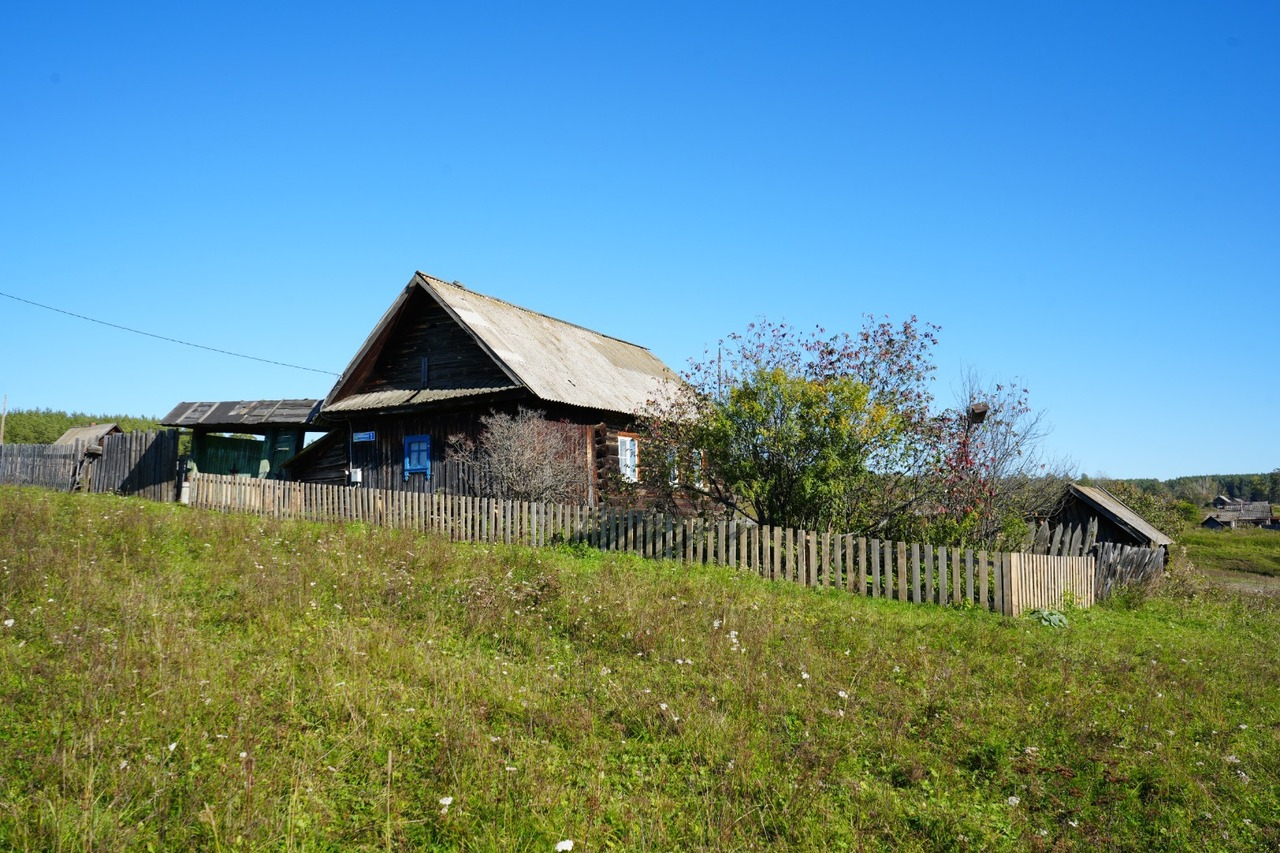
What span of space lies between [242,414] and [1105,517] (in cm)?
2445

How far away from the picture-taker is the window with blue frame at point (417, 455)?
774 inches

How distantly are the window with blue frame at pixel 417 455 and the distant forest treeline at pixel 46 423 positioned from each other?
34054 mm

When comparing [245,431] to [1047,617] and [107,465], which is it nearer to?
[107,465]

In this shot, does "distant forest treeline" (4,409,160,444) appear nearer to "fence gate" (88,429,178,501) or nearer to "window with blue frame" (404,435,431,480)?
"fence gate" (88,429,178,501)

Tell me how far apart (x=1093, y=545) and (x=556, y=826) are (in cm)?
1505

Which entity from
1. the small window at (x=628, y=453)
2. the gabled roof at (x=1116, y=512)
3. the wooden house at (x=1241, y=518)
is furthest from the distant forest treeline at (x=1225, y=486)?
the small window at (x=628, y=453)

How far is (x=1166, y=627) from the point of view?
11.8 metres

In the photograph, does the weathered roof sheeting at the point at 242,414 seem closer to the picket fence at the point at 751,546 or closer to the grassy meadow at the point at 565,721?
the picket fence at the point at 751,546

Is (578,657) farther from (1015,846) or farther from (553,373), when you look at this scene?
(553,373)

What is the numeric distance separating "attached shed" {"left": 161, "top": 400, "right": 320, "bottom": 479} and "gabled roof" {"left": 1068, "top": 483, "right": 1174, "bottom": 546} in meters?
21.4

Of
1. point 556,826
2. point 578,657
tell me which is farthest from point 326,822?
point 578,657

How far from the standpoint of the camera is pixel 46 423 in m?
46.9

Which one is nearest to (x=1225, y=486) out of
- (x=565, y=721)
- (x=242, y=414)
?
(x=242, y=414)

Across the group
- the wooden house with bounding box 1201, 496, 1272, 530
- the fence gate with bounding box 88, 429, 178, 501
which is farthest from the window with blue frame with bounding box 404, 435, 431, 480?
the wooden house with bounding box 1201, 496, 1272, 530
